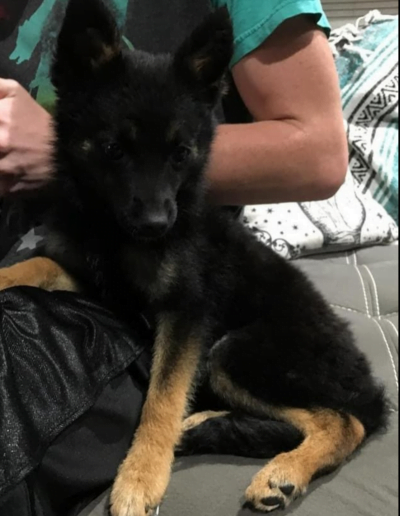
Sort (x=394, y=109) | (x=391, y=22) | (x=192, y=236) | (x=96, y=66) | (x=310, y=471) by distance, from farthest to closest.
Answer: (x=394, y=109)
(x=391, y=22)
(x=192, y=236)
(x=96, y=66)
(x=310, y=471)

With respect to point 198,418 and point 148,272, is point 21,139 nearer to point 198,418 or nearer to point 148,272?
point 148,272

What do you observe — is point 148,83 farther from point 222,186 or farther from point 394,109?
point 394,109

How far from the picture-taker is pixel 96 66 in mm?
1259

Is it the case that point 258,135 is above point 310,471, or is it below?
above

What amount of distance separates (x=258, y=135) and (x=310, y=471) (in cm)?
69

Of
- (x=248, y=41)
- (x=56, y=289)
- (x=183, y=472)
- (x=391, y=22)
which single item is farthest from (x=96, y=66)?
(x=391, y=22)

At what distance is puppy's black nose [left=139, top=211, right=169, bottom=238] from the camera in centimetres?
115

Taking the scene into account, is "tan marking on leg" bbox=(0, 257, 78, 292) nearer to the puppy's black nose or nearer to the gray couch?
the puppy's black nose

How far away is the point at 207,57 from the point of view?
130 centimetres

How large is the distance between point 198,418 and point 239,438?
121 mm

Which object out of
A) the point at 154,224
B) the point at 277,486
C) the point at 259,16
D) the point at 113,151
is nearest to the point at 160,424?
the point at 277,486

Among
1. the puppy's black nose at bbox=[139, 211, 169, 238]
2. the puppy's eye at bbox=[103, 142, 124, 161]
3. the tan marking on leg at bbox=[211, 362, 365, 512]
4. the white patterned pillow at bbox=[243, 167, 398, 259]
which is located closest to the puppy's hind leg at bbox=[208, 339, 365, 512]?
the tan marking on leg at bbox=[211, 362, 365, 512]

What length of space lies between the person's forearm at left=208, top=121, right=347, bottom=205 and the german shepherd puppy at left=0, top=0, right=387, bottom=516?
2.4 inches

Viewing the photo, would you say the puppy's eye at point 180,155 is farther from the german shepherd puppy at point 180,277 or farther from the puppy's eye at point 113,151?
the puppy's eye at point 113,151
